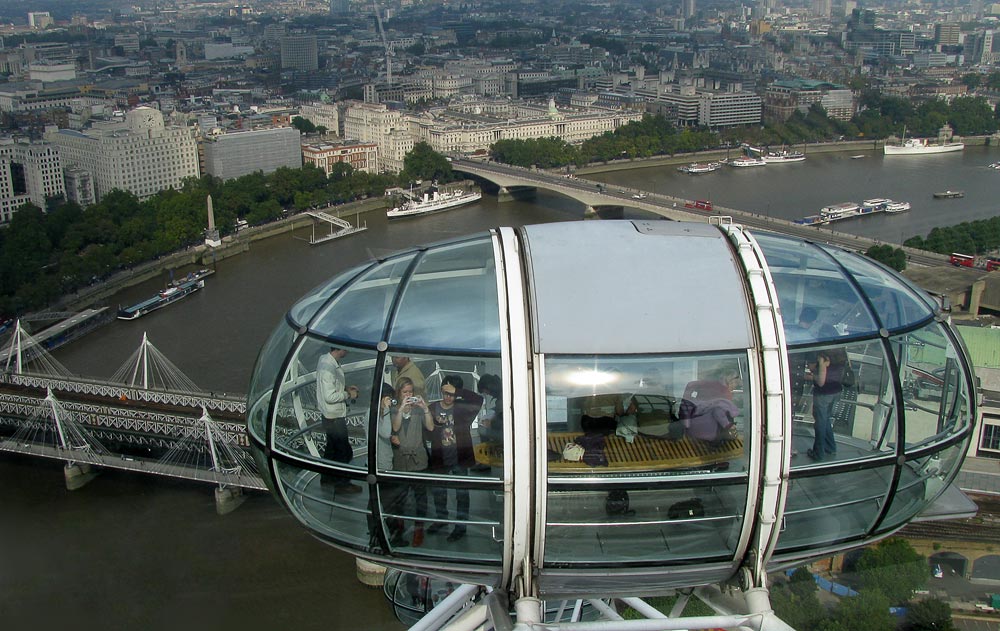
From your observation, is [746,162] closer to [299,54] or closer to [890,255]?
[890,255]

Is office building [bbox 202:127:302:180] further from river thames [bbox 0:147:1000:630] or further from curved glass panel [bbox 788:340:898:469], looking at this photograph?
curved glass panel [bbox 788:340:898:469]

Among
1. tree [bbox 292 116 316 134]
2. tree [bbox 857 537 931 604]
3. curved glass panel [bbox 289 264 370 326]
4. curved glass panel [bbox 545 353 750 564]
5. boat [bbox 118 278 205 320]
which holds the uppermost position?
curved glass panel [bbox 289 264 370 326]

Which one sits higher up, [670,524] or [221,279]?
[670,524]

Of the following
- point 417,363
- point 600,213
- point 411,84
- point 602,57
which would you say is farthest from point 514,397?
point 602,57

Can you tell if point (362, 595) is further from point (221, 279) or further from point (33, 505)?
point (221, 279)

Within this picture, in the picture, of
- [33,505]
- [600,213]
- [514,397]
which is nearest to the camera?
[514,397]

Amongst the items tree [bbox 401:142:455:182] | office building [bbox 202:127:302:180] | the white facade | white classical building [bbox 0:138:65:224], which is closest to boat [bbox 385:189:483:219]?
tree [bbox 401:142:455:182]
